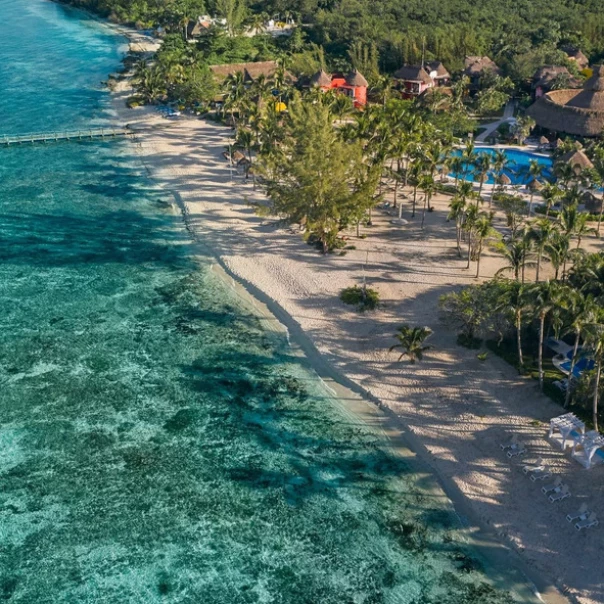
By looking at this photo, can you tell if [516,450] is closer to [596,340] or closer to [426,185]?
[596,340]

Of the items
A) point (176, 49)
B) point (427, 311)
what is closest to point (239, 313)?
point (427, 311)

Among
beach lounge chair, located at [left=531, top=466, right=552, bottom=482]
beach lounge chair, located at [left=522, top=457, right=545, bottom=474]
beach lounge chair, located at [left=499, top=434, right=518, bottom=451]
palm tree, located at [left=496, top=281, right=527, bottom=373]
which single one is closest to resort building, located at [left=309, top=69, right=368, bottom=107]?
palm tree, located at [left=496, top=281, right=527, bottom=373]

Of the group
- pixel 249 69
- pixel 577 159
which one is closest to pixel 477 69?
pixel 249 69

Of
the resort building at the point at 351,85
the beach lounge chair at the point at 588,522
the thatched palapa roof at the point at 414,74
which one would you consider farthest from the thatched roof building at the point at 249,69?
the beach lounge chair at the point at 588,522

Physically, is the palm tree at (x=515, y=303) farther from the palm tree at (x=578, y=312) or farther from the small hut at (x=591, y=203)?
the small hut at (x=591, y=203)

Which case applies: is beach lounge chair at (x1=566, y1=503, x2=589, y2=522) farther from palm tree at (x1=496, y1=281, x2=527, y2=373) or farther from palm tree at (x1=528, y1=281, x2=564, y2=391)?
palm tree at (x1=496, y1=281, x2=527, y2=373)

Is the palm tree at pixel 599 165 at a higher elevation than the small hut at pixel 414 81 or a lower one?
lower
